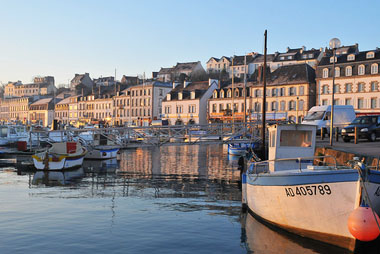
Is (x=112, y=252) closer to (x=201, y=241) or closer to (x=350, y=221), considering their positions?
(x=201, y=241)

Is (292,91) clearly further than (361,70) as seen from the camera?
Yes

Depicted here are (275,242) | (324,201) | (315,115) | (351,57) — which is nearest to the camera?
(324,201)

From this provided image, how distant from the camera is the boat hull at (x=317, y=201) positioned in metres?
12.3

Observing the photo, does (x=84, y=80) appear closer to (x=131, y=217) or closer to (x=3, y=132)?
(x=3, y=132)

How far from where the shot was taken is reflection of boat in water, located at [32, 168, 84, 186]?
89.5ft

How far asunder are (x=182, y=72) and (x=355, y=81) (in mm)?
79101

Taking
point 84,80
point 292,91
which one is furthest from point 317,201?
point 84,80

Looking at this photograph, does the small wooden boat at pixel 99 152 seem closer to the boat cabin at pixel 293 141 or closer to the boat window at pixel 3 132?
the boat window at pixel 3 132

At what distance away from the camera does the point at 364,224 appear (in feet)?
38.3

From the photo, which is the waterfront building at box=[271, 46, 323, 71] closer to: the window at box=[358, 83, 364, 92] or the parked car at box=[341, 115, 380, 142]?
the window at box=[358, 83, 364, 92]

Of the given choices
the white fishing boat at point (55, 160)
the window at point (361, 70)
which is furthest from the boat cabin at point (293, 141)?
the window at point (361, 70)

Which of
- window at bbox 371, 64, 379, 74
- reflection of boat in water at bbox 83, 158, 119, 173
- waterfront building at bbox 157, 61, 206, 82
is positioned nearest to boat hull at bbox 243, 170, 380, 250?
reflection of boat in water at bbox 83, 158, 119, 173

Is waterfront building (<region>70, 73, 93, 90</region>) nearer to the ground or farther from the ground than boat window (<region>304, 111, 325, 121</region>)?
farther from the ground

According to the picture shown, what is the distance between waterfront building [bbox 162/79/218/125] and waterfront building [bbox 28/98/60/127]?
52.4 metres
